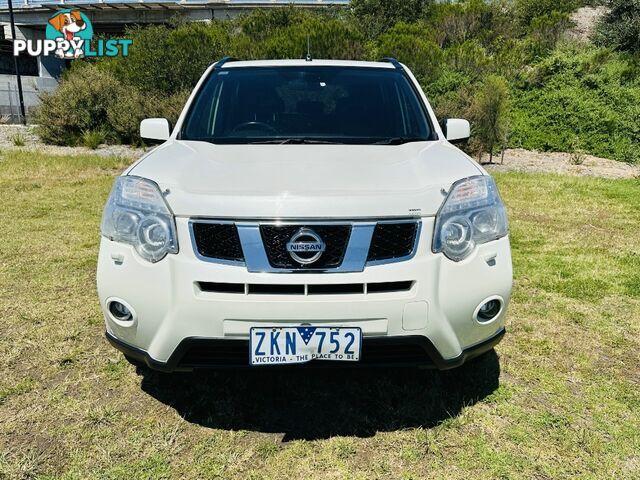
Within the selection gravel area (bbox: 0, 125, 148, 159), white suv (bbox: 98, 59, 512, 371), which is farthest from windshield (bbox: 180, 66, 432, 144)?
gravel area (bbox: 0, 125, 148, 159)

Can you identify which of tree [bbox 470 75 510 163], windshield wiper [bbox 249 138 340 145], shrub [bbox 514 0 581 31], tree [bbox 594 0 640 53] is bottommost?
tree [bbox 470 75 510 163]

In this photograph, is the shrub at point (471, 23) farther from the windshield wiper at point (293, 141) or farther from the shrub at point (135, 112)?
the windshield wiper at point (293, 141)

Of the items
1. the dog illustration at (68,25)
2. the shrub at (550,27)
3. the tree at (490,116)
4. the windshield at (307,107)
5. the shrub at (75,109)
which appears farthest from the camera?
the dog illustration at (68,25)

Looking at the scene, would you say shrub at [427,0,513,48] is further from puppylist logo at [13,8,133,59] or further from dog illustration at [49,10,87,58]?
dog illustration at [49,10,87,58]

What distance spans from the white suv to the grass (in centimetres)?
36

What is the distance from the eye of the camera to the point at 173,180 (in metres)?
2.11

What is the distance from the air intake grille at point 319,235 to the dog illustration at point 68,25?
29.8m

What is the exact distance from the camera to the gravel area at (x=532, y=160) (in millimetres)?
10539

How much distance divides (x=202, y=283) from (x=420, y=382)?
1327mm

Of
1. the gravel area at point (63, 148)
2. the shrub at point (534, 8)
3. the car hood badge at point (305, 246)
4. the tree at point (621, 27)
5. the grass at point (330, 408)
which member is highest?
the shrub at point (534, 8)

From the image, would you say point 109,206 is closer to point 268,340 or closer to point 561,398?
point 268,340

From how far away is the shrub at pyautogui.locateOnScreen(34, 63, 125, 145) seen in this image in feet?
42.4

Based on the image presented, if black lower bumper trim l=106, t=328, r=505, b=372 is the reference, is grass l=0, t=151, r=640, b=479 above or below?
below

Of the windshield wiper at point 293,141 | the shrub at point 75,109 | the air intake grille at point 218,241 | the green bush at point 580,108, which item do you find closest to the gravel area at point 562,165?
the green bush at point 580,108
